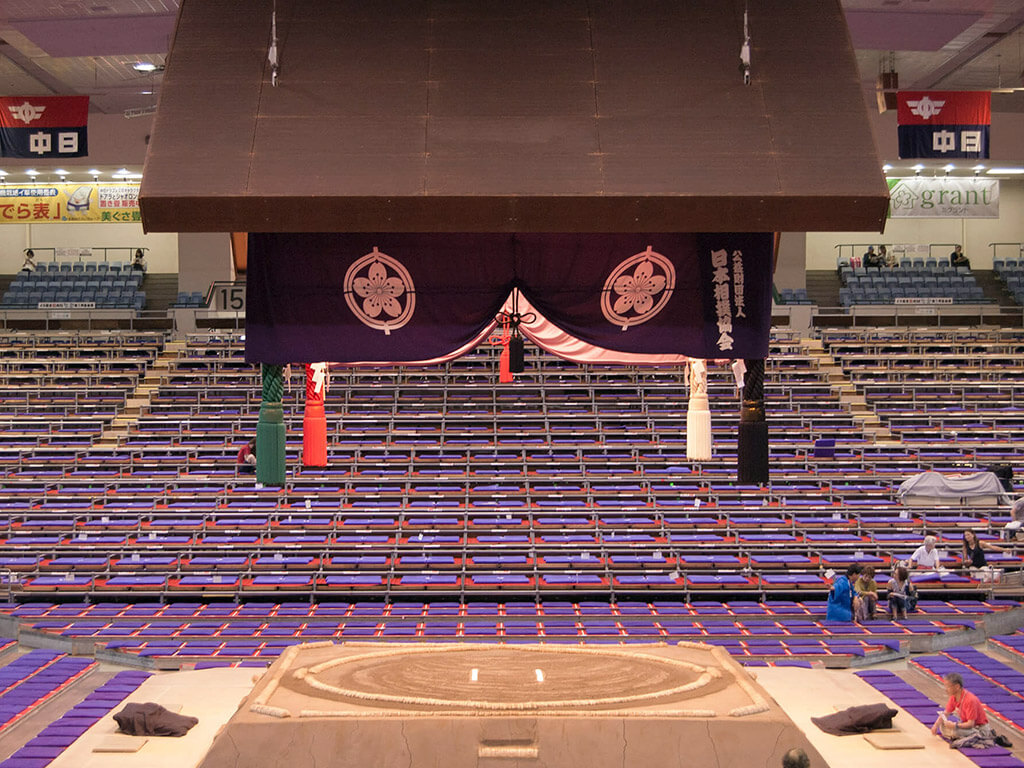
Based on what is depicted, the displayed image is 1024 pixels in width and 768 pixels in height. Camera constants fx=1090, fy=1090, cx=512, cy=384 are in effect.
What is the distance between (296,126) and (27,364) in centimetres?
1344

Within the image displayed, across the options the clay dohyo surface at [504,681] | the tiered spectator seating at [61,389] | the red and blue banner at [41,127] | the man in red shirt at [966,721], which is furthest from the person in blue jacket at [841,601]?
the red and blue banner at [41,127]

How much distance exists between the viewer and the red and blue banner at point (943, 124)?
11.4 meters

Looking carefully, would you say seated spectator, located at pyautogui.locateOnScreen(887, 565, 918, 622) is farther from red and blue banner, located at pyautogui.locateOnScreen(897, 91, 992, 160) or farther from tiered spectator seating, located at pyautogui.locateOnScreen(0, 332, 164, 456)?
tiered spectator seating, located at pyautogui.locateOnScreen(0, 332, 164, 456)

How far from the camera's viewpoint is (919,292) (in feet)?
55.3

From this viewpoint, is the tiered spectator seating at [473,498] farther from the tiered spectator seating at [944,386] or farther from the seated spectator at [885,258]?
the seated spectator at [885,258]

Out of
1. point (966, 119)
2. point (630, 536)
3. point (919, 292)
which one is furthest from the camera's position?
point (919, 292)

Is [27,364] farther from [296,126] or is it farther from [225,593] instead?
[296,126]

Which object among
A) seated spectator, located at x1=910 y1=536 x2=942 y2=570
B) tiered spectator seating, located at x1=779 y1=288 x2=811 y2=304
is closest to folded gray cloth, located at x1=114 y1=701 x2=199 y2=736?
seated spectator, located at x1=910 y1=536 x2=942 y2=570

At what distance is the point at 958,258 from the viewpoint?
17.7 m

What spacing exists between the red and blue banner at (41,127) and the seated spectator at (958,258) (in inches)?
523

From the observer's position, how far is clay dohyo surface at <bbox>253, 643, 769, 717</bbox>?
3557 mm

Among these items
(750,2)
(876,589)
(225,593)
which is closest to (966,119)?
(876,589)

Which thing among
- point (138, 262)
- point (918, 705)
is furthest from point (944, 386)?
point (138, 262)

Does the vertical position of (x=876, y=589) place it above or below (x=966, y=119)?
below
